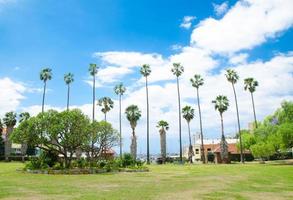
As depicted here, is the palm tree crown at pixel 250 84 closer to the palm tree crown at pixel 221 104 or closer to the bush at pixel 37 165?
the palm tree crown at pixel 221 104

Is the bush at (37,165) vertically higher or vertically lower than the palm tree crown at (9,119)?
lower

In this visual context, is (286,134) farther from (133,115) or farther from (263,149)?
(133,115)

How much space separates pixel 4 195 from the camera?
18219 millimetres

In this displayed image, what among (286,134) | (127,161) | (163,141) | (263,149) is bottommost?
(127,161)

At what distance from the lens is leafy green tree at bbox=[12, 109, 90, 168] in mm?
41438

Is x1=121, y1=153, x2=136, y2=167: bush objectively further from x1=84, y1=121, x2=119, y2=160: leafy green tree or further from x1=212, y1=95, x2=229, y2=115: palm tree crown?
x1=212, y1=95, x2=229, y2=115: palm tree crown

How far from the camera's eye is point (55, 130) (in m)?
40.5

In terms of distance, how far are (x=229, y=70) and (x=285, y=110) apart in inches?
1003

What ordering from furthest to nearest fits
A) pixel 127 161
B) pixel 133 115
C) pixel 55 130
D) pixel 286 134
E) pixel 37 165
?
1. pixel 133 115
2. pixel 286 134
3. pixel 127 161
4. pixel 37 165
5. pixel 55 130

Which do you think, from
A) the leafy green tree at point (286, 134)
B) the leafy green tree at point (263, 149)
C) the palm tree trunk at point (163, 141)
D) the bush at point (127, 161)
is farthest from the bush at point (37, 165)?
the palm tree trunk at point (163, 141)

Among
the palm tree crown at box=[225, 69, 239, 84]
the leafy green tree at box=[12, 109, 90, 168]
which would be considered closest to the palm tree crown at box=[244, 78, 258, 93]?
the palm tree crown at box=[225, 69, 239, 84]

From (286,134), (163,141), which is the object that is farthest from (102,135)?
(163,141)

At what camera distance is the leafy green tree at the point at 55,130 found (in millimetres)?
41438

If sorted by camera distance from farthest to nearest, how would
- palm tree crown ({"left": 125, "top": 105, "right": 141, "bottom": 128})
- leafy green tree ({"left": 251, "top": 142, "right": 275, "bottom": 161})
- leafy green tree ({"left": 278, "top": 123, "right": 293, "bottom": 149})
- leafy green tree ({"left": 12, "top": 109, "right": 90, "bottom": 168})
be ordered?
palm tree crown ({"left": 125, "top": 105, "right": 141, "bottom": 128})
leafy green tree ({"left": 251, "top": 142, "right": 275, "bottom": 161})
leafy green tree ({"left": 278, "top": 123, "right": 293, "bottom": 149})
leafy green tree ({"left": 12, "top": 109, "right": 90, "bottom": 168})
